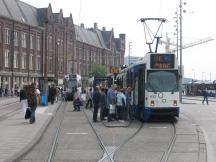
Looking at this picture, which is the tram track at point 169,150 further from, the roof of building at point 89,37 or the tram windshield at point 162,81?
the roof of building at point 89,37

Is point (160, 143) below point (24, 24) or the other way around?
below

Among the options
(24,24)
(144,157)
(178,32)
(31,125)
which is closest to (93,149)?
(144,157)

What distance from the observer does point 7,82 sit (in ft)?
264

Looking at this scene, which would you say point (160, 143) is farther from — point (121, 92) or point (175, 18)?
point (175, 18)

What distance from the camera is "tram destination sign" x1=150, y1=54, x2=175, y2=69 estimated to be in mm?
25609

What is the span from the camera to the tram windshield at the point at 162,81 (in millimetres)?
25375

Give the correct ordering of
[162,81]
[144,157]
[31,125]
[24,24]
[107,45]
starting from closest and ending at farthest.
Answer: [144,157] → [31,125] → [162,81] → [24,24] → [107,45]

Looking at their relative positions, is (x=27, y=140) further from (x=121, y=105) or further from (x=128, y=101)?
(x=128, y=101)

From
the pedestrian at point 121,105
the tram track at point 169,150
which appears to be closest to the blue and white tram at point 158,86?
the pedestrian at point 121,105

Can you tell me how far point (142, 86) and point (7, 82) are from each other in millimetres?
57088

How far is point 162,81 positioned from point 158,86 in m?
0.34

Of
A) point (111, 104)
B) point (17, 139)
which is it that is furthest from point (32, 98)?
point (17, 139)

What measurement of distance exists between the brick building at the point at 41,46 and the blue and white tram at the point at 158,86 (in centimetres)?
3161

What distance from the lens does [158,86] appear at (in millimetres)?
25422
